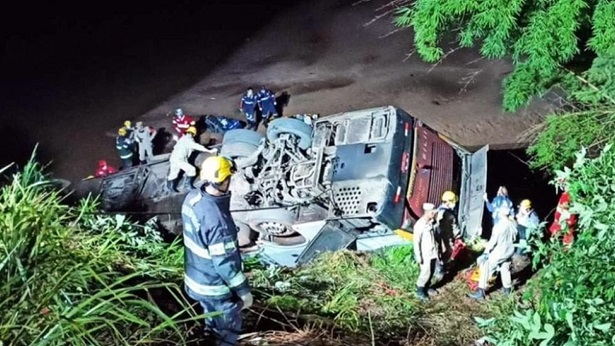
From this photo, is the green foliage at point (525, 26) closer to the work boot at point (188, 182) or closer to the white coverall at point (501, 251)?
the white coverall at point (501, 251)

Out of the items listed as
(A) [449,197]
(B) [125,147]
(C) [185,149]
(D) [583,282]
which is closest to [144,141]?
(B) [125,147]

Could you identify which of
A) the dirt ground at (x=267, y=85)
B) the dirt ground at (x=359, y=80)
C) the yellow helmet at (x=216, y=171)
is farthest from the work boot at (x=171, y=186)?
the yellow helmet at (x=216, y=171)

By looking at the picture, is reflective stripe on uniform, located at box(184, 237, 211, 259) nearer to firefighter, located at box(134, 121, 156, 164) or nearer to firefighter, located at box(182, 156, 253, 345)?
firefighter, located at box(182, 156, 253, 345)

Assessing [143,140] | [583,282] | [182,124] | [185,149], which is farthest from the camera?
[182,124]

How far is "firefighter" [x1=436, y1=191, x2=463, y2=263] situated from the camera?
8862 mm

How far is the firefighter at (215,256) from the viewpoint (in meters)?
5.73

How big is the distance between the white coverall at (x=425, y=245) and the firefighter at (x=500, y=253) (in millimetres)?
539

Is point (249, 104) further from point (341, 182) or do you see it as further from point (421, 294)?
point (421, 294)

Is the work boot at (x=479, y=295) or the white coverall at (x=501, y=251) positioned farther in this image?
the work boot at (x=479, y=295)

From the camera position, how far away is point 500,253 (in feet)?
27.8

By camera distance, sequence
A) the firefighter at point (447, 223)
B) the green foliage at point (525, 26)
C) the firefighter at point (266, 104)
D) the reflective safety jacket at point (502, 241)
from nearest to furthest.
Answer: the green foliage at point (525, 26), the reflective safety jacket at point (502, 241), the firefighter at point (447, 223), the firefighter at point (266, 104)

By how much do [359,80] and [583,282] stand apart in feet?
35.6

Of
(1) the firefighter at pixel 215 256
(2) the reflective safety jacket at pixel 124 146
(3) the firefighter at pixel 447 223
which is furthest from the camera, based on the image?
(2) the reflective safety jacket at pixel 124 146

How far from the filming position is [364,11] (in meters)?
17.6
